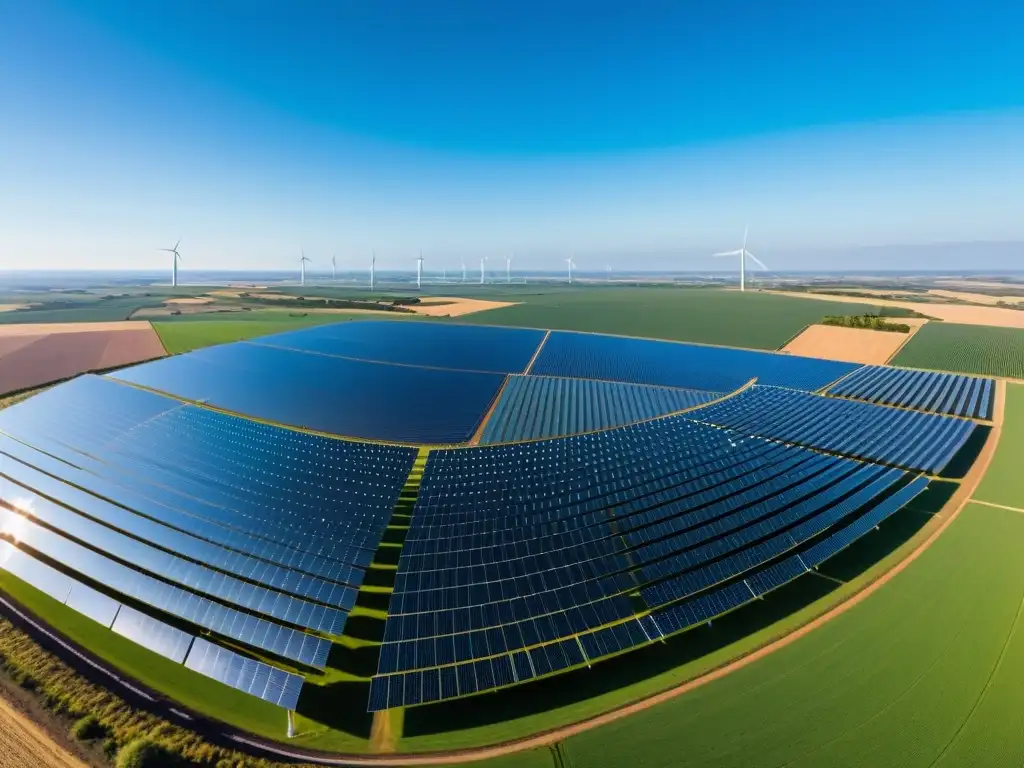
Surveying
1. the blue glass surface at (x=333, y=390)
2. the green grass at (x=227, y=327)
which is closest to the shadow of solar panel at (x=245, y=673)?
the blue glass surface at (x=333, y=390)

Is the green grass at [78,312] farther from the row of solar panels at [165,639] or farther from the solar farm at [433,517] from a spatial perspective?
the row of solar panels at [165,639]

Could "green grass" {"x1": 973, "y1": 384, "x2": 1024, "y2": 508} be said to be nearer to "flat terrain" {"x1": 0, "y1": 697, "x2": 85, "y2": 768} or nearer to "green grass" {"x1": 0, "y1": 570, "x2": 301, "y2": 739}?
"green grass" {"x1": 0, "y1": 570, "x2": 301, "y2": 739}

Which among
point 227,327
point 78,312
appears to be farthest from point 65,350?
point 78,312

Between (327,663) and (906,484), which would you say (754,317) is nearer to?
(906,484)

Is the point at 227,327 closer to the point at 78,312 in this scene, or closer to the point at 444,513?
the point at 78,312

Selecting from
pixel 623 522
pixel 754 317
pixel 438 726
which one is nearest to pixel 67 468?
pixel 438 726
